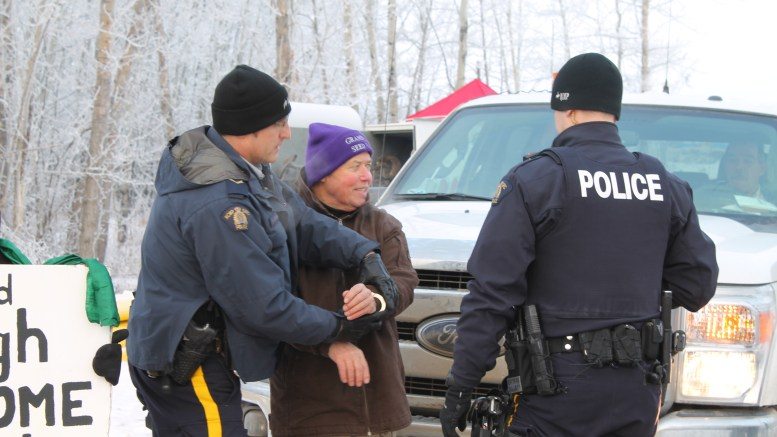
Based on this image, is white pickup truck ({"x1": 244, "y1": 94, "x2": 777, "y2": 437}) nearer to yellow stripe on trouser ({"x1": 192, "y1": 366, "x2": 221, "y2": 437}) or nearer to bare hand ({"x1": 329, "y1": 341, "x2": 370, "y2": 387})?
bare hand ({"x1": 329, "y1": 341, "x2": 370, "y2": 387})

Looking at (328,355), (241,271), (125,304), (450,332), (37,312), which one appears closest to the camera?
(241,271)

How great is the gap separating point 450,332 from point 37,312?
4.92 ft

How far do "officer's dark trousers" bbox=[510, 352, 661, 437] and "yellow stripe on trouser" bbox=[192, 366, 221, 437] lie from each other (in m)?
0.93

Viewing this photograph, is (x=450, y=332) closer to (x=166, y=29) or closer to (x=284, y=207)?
(x=284, y=207)

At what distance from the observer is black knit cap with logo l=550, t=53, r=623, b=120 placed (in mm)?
2971

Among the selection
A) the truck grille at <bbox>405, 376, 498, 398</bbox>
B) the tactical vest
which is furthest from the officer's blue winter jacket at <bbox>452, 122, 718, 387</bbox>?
the truck grille at <bbox>405, 376, 498, 398</bbox>

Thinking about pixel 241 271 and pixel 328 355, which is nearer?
pixel 241 271

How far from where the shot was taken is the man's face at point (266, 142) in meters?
3.04

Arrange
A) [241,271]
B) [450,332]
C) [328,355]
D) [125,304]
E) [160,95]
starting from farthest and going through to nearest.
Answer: [160,95]
[125,304]
[450,332]
[328,355]
[241,271]

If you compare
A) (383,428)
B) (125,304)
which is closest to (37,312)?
(383,428)

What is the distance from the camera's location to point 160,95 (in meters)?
19.7

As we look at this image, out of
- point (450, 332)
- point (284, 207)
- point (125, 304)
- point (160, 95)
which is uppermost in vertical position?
point (160, 95)

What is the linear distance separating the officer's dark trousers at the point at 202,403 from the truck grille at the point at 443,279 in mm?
1054

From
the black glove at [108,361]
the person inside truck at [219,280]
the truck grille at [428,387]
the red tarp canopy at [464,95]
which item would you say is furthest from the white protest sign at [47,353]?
the red tarp canopy at [464,95]
